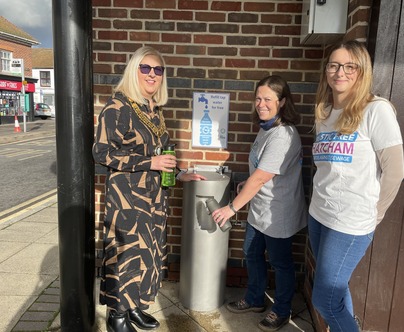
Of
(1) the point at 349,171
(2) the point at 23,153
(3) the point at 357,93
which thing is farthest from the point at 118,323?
(2) the point at 23,153

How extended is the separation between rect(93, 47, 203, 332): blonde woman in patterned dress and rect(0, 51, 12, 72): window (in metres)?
30.8

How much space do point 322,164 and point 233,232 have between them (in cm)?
157

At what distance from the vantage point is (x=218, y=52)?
3.11 m

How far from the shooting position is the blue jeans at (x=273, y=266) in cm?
264

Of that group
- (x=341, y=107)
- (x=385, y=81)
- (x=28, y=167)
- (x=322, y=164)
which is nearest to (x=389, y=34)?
(x=385, y=81)

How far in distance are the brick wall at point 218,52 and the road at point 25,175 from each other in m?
4.05

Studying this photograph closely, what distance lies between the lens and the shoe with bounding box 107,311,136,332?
2568 mm

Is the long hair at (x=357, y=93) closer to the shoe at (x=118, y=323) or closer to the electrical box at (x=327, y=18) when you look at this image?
the electrical box at (x=327, y=18)

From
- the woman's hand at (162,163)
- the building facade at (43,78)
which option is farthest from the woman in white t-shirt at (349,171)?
the building facade at (43,78)

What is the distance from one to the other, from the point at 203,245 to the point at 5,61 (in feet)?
105

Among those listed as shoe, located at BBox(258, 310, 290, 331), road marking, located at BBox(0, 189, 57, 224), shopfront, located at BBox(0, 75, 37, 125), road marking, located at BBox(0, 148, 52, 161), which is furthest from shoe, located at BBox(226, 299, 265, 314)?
shopfront, located at BBox(0, 75, 37, 125)

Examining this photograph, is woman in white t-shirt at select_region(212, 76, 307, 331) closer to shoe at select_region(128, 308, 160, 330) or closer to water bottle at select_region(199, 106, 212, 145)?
water bottle at select_region(199, 106, 212, 145)

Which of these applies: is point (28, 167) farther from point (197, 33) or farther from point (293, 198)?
point (293, 198)

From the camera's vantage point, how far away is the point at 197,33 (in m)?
3.09
